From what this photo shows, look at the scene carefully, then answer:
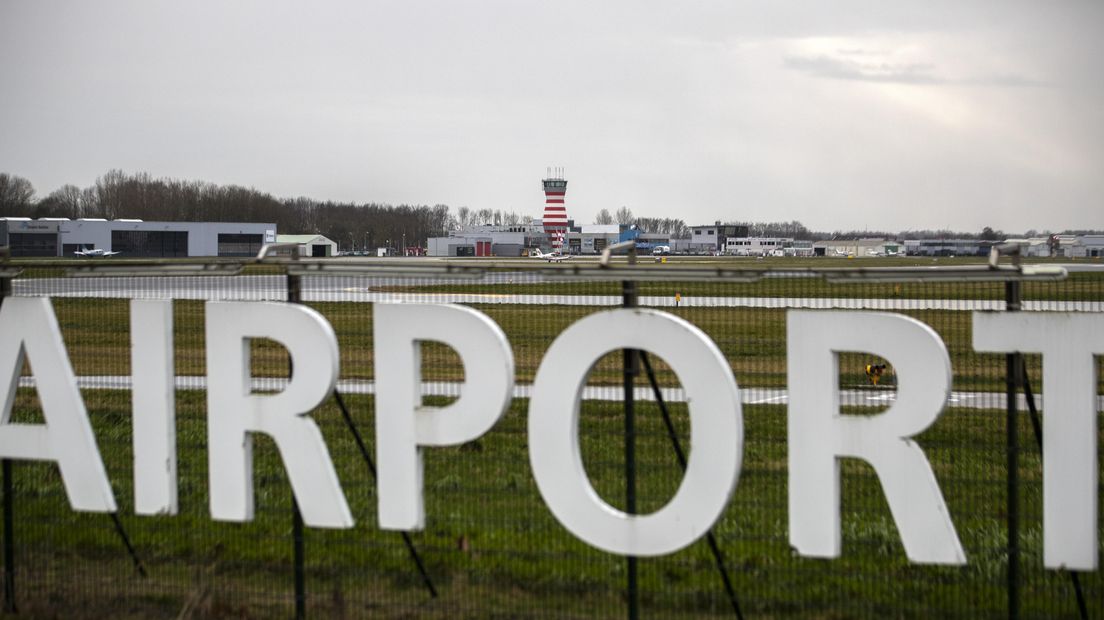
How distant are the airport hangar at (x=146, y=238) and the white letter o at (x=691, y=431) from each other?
8431 centimetres

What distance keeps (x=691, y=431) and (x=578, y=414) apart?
0.77 meters

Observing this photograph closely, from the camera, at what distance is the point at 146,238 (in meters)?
94.9

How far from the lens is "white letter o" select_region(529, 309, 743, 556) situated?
6367 millimetres

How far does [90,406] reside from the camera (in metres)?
15.1

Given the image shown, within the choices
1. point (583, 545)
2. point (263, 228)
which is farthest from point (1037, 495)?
point (263, 228)

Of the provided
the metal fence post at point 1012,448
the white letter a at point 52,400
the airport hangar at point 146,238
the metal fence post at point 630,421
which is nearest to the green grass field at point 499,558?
the metal fence post at point 630,421

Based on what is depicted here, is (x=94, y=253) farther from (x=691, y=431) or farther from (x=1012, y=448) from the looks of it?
(x=1012, y=448)

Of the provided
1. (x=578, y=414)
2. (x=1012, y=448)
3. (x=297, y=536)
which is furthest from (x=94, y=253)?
(x=1012, y=448)

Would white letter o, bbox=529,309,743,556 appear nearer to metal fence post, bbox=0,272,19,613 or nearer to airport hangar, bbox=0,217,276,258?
metal fence post, bbox=0,272,19,613

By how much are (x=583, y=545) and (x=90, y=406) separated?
9.32 meters

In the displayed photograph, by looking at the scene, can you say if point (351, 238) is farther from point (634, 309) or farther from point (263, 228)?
point (634, 309)

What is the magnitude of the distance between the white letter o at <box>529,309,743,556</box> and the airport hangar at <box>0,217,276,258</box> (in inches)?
3319

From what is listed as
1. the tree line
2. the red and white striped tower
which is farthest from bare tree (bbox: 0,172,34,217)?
the red and white striped tower

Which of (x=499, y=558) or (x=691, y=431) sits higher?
(x=691, y=431)
